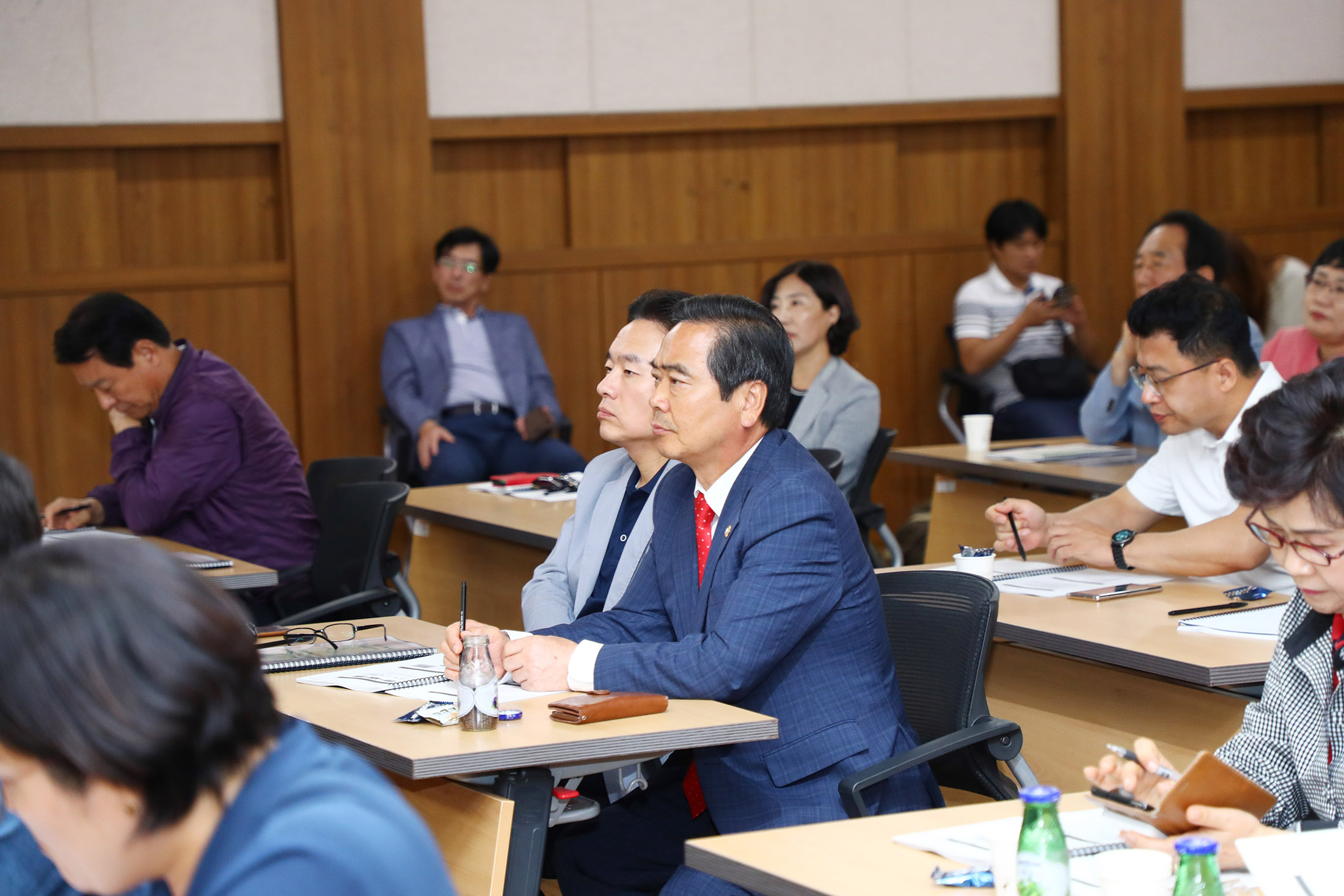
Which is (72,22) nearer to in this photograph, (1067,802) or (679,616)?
(679,616)

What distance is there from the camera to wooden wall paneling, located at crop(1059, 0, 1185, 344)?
7.44 meters

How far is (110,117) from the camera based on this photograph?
6301 millimetres

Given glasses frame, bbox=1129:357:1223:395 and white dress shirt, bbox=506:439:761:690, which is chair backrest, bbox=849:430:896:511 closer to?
glasses frame, bbox=1129:357:1223:395

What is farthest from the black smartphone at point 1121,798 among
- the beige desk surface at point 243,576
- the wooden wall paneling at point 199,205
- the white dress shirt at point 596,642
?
the wooden wall paneling at point 199,205

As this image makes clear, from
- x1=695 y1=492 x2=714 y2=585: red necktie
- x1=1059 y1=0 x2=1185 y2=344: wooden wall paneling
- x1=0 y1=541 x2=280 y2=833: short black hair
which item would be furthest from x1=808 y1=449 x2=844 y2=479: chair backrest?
x1=1059 y1=0 x2=1185 y2=344: wooden wall paneling

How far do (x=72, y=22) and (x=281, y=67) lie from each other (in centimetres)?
87

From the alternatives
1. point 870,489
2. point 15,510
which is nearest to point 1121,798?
point 15,510

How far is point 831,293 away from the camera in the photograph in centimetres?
526

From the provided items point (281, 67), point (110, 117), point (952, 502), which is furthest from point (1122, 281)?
point (110, 117)

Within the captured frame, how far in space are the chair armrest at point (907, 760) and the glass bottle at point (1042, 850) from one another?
638mm

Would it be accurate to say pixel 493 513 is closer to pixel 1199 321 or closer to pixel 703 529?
pixel 703 529

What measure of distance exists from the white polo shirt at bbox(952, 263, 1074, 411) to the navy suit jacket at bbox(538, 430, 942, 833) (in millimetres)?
4456

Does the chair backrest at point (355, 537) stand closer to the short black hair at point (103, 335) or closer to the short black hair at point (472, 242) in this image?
the short black hair at point (103, 335)

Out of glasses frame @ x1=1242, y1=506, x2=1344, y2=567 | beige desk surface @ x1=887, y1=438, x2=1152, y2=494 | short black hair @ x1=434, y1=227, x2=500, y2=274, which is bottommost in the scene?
beige desk surface @ x1=887, y1=438, x2=1152, y2=494
